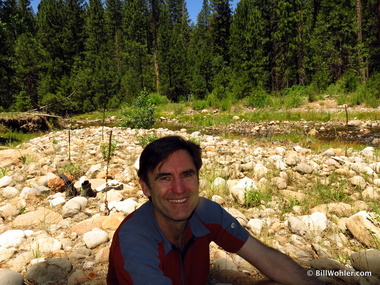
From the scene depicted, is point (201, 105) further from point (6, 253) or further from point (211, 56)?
point (6, 253)

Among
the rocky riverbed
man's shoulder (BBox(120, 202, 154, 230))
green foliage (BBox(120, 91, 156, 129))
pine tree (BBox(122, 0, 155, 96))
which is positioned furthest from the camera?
pine tree (BBox(122, 0, 155, 96))

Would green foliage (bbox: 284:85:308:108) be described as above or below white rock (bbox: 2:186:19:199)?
above

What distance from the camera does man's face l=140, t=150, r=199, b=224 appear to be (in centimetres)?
158

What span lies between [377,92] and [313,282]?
14650 millimetres

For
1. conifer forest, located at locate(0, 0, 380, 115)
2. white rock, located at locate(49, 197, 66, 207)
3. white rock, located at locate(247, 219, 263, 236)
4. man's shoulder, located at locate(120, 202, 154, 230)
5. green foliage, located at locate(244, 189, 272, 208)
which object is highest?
conifer forest, located at locate(0, 0, 380, 115)

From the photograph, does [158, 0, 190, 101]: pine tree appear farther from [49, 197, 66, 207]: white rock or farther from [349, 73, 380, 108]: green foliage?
[49, 197, 66, 207]: white rock

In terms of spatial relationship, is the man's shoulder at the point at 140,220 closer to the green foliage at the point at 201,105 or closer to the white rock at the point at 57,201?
the white rock at the point at 57,201

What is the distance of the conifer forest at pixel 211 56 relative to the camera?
1797 centimetres

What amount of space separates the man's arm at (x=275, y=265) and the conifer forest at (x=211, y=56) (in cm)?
1423

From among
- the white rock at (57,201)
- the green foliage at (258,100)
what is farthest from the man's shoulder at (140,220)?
the green foliage at (258,100)

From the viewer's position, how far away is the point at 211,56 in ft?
84.1

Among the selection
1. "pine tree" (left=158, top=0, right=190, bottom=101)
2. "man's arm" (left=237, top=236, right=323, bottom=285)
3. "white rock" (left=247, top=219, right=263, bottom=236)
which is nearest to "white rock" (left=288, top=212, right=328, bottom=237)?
"white rock" (left=247, top=219, right=263, bottom=236)

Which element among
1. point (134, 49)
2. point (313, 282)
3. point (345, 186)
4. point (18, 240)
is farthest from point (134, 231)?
point (134, 49)

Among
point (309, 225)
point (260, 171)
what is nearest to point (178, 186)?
point (309, 225)
